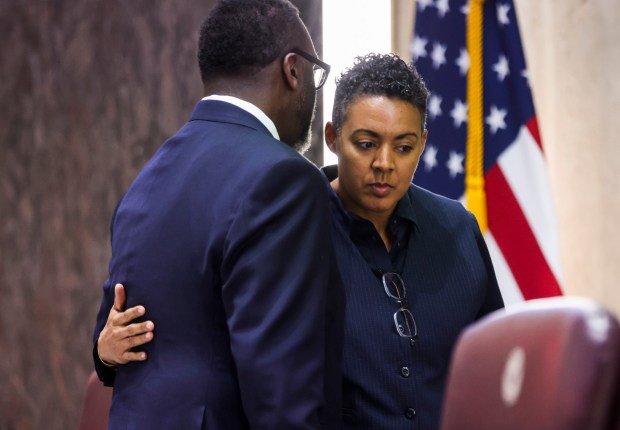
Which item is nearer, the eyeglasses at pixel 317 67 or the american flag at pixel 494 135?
the eyeglasses at pixel 317 67

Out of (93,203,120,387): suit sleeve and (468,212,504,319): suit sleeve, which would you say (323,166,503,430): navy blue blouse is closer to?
(468,212,504,319): suit sleeve

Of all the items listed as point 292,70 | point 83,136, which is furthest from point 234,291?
point 83,136

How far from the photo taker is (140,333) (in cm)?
157

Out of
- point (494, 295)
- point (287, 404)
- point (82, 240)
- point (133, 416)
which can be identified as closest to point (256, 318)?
point (287, 404)

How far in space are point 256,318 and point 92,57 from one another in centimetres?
217

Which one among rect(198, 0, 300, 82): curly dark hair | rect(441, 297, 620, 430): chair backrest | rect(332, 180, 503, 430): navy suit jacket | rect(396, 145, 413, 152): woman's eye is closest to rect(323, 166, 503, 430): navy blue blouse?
rect(332, 180, 503, 430): navy suit jacket

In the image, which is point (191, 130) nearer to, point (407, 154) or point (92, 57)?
point (407, 154)

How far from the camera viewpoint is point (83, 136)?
336 centimetres

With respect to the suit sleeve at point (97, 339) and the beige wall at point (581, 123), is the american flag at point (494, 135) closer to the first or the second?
the beige wall at point (581, 123)

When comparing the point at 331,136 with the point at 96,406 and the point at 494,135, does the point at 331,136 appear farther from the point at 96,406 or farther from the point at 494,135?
the point at 494,135

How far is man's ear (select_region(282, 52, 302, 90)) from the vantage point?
5.63ft

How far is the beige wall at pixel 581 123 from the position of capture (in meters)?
3.17

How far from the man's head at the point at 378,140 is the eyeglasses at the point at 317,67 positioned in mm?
182

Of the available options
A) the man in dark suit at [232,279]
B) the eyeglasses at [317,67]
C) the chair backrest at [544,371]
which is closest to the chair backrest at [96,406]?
the man in dark suit at [232,279]
